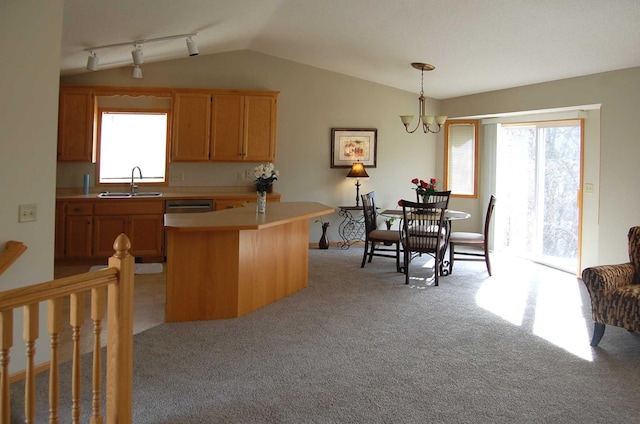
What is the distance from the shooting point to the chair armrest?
3719 millimetres

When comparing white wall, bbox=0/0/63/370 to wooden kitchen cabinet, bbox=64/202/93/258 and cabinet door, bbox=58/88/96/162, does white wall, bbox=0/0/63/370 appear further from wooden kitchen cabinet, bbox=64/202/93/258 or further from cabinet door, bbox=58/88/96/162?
cabinet door, bbox=58/88/96/162

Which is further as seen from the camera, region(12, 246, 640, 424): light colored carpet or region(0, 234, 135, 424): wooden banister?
region(12, 246, 640, 424): light colored carpet

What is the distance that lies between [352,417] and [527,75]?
4816mm

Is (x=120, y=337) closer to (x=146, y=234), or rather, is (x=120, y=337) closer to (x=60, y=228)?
(x=146, y=234)

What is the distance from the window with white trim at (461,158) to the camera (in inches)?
311

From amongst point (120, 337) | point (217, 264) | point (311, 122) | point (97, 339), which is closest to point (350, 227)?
point (311, 122)

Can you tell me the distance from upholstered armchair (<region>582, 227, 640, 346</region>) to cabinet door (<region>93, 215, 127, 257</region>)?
5.04 meters

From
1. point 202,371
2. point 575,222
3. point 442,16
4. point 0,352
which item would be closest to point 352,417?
point 202,371

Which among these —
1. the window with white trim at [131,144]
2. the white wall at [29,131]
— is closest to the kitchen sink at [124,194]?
the window with white trim at [131,144]

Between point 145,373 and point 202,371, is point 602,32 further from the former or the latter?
point 145,373

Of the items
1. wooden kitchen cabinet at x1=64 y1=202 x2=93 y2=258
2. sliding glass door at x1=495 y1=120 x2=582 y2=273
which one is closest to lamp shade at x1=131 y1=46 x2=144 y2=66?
wooden kitchen cabinet at x1=64 y1=202 x2=93 y2=258

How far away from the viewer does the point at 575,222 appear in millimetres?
6465

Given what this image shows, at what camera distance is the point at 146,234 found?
6352mm

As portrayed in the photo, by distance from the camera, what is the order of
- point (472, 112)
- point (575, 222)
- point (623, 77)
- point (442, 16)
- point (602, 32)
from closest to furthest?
1. point (602, 32)
2. point (442, 16)
3. point (623, 77)
4. point (575, 222)
5. point (472, 112)
